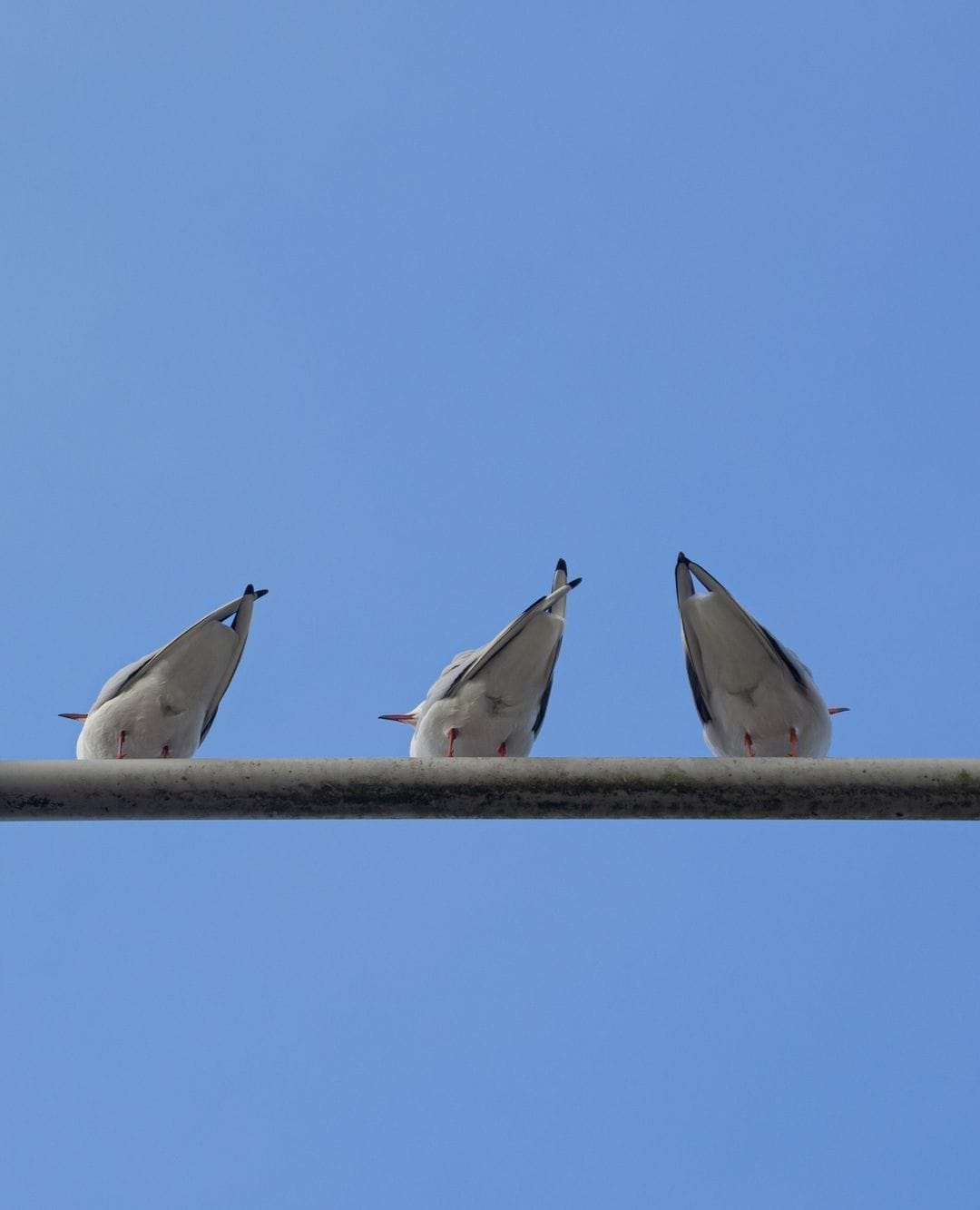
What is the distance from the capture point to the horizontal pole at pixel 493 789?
14.5 ft

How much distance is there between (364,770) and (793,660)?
2590mm

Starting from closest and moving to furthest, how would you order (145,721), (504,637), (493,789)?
(493,789) → (504,637) → (145,721)

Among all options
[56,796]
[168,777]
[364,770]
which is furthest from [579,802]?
[56,796]

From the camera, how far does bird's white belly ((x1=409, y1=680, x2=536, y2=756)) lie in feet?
20.9

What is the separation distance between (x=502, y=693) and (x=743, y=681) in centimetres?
110

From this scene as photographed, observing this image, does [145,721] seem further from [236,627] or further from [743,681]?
[743,681]

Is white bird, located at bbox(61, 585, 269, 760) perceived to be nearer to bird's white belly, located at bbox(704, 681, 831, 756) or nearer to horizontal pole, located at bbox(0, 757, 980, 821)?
horizontal pole, located at bbox(0, 757, 980, 821)

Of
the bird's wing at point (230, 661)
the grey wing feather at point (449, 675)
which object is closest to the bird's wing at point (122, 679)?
the bird's wing at point (230, 661)

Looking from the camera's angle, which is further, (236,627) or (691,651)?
(236,627)

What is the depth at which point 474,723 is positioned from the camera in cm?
638

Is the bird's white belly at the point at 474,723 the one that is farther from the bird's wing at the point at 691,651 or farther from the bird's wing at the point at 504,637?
the bird's wing at the point at 691,651

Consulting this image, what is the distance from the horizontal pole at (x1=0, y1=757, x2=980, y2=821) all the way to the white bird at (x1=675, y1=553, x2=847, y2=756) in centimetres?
168

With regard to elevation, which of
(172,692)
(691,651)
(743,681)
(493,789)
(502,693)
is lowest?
(493,789)

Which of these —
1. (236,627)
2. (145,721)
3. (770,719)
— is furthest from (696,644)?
(145,721)
